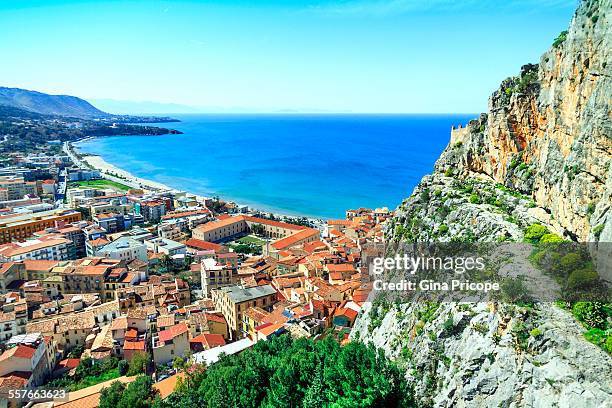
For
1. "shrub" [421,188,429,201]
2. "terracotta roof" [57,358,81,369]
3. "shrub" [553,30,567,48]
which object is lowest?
"terracotta roof" [57,358,81,369]

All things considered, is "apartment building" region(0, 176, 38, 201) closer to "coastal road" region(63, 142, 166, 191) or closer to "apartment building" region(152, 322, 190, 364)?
"coastal road" region(63, 142, 166, 191)

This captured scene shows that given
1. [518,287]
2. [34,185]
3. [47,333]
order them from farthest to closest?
[34,185], [47,333], [518,287]

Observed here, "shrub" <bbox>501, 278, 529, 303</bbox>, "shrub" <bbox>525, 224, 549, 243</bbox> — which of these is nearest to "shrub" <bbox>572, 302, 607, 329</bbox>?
"shrub" <bbox>501, 278, 529, 303</bbox>

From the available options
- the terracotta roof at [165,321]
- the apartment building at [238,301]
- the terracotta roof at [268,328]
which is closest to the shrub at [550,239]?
the terracotta roof at [268,328]

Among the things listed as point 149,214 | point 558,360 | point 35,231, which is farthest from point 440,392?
point 149,214

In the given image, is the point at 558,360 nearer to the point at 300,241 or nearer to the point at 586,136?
the point at 586,136

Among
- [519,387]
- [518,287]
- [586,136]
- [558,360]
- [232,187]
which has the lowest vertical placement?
[232,187]

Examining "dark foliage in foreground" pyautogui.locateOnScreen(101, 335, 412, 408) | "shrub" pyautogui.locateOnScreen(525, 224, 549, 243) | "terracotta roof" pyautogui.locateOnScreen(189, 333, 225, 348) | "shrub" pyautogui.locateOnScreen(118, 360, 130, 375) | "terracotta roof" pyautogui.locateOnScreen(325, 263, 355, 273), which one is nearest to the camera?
"dark foliage in foreground" pyautogui.locateOnScreen(101, 335, 412, 408)
